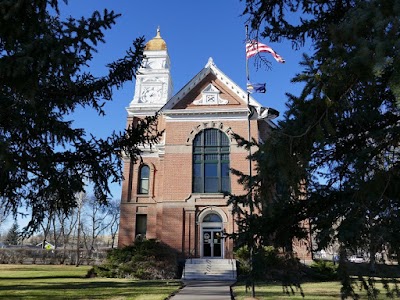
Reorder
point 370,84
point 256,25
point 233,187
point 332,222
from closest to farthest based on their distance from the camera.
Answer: point 370,84
point 332,222
point 256,25
point 233,187

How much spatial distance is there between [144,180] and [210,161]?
224 inches

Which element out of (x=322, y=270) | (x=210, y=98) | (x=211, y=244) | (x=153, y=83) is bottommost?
(x=322, y=270)

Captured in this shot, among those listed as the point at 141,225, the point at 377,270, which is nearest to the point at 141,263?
the point at 141,225

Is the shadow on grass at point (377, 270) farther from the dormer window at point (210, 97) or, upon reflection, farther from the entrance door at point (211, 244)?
the dormer window at point (210, 97)

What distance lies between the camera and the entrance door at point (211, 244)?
2683 centimetres

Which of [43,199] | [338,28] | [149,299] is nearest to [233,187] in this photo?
[149,299]

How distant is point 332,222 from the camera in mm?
5840

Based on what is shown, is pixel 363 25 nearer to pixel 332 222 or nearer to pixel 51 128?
pixel 332 222

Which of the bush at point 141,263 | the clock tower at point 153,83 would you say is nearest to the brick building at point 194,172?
the bush at point 141,263

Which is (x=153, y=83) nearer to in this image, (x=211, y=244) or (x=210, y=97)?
(x=210, y=97)

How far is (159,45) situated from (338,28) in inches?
1335

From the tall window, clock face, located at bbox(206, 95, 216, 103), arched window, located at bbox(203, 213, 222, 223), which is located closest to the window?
the tall window

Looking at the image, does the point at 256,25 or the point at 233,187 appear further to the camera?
the point at 233,187

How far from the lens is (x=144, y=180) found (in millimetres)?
30359
